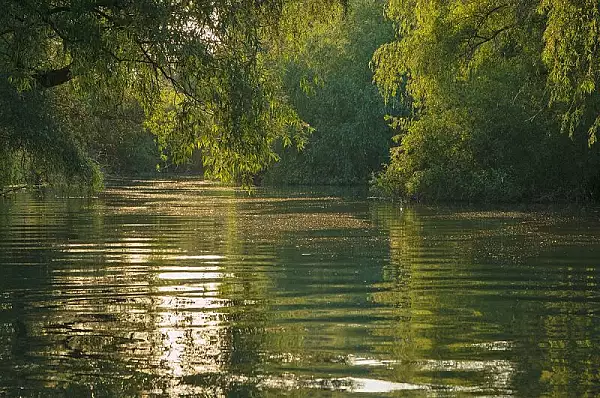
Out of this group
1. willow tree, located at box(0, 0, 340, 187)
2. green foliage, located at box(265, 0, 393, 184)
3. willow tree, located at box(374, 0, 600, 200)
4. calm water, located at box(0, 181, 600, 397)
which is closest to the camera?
calm water, located at box(0, 181, 600, 397)

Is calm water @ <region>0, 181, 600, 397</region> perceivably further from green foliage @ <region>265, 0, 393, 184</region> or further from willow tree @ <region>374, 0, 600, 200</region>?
green foliage @ <region>265, 0, 393, 184</region>

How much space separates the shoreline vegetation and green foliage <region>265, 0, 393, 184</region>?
0.10m

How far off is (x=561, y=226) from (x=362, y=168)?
36.2m

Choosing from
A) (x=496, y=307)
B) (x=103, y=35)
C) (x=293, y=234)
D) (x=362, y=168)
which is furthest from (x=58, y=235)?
(x=362, y=168)

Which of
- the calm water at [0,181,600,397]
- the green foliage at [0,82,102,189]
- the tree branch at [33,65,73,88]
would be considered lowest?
the calm water at [0,181,600,397]

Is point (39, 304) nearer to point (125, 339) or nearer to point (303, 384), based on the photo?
point (125, 339)

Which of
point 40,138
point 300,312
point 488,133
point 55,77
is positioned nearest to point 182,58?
point 55,77

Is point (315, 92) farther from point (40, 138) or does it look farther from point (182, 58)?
point (182, 58)

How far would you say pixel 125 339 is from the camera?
10367mm

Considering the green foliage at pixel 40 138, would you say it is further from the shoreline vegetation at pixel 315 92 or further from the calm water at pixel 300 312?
the calm water at pixel 300 312

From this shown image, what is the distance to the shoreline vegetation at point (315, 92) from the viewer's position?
15164mm

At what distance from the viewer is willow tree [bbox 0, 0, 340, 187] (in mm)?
14734

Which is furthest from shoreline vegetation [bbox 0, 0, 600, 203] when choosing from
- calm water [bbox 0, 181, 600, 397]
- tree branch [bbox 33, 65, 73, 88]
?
calm water [bbox 0, 181, 600, 397]

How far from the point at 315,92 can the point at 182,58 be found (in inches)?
331
